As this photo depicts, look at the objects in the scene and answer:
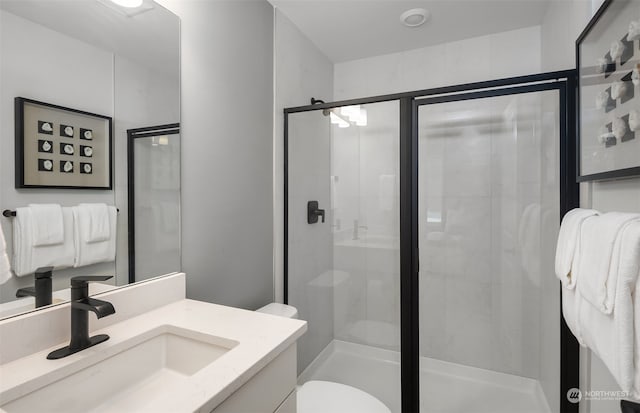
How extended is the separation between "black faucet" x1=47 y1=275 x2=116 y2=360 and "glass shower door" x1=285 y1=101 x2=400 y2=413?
4.02 ft

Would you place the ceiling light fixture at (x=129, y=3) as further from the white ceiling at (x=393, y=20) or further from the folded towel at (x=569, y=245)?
the folded towel at (x=569, y=245)

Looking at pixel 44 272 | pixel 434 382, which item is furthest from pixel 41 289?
pixel 434 382

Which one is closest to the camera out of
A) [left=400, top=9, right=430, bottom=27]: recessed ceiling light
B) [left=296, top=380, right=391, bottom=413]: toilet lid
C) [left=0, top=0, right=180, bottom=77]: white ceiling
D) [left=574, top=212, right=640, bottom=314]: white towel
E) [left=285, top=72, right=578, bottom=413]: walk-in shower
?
[left=574, top=212, right=640, bottom=314]: white towel

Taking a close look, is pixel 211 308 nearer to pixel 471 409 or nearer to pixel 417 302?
pixel 417 302

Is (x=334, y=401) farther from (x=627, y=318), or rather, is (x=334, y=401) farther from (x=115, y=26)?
(x=115, y=26)

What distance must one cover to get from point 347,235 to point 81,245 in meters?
1.42

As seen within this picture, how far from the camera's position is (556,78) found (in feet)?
4.53

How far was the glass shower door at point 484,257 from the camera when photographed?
5.39ft

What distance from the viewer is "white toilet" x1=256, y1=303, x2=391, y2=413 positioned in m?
1.27

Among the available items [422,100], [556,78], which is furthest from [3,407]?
[556,78]

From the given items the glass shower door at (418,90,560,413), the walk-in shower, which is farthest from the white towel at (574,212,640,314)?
the glass shower door at (418,90,560,413)

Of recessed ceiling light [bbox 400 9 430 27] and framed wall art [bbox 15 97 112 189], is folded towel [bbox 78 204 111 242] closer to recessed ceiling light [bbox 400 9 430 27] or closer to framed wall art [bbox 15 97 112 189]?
framed wall art [bbox 15 97 112 189]

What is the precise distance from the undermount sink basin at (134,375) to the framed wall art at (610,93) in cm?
125

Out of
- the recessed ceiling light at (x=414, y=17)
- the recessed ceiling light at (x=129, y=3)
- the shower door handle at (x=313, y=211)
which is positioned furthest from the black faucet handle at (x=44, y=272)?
the recessed ceiling light at (x=414, y=17)
